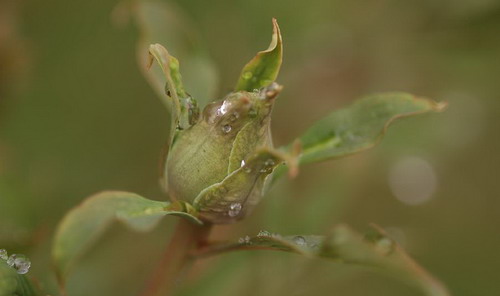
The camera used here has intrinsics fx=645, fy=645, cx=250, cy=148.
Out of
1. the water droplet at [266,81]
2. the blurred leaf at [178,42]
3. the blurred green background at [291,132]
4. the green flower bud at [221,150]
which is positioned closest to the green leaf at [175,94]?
the green flower bud at [221,150]

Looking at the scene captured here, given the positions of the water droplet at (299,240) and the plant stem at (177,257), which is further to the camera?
the plant stem at (177,257)

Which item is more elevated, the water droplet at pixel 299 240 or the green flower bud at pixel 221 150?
the green flower bud at pixel 221 150

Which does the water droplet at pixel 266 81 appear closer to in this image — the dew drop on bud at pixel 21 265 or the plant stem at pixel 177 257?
the plant stem at pixel 177 257

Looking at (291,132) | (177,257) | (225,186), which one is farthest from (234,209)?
(291,132)

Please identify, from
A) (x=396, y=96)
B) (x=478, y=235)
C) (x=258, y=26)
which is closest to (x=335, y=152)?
(x=396, y=96)

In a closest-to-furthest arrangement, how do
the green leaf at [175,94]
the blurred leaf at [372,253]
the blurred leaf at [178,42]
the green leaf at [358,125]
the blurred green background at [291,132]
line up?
the blurred leaf at [372,253], the green leaf at [175,94], the green leaf at [358,125], the blurred leaf at [178,42], the blurred green background at [291,132]

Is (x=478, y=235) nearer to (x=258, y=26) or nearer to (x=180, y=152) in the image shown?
(x=258, y=26)
